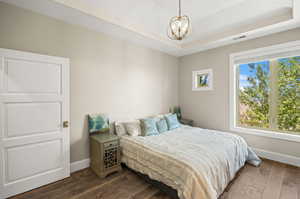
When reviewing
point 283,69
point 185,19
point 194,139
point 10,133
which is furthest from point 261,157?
point 10,133

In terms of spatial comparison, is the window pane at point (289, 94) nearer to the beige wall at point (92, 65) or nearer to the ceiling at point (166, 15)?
the ceiling at point (166, 15)

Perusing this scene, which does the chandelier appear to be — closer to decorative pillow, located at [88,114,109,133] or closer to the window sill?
decorative pillow, located at [88,114,109,133]

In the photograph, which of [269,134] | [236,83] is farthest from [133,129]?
[269,134]

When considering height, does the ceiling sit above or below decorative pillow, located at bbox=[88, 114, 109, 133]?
above

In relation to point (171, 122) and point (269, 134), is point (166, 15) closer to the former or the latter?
point (171, 122)

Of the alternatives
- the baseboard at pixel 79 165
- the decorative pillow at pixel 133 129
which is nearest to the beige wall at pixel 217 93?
the decorative pillow at pixel 133 129

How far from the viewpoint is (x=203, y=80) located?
404 cm

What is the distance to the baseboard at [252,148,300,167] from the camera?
2668 mm

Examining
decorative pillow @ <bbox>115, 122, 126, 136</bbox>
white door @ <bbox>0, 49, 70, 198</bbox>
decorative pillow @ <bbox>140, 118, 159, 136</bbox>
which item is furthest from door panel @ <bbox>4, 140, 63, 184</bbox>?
decorative pillow @ <bbox>140, 118, 159, 136</bbox>

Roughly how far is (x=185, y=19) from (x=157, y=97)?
245 centimetres

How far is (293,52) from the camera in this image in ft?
8.93

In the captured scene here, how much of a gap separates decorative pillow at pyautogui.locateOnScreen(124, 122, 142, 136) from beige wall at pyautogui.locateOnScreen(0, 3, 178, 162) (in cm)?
40

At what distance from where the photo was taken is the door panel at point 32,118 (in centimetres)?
193

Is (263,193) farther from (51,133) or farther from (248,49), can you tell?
(51,133)
